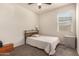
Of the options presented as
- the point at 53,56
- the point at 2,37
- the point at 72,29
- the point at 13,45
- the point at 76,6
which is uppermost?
the point at 76,6

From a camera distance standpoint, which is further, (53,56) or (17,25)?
(17,25)

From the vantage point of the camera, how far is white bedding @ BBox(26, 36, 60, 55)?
4.30 feet

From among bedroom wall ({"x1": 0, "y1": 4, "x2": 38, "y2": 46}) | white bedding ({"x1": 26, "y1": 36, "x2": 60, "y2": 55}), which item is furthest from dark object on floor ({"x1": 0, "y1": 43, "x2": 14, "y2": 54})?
white bedding ({"x1": 26, "y1": 36, "x2": 60, "y2": 55})

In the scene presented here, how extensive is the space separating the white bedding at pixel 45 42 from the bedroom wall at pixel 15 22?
0.53 feet

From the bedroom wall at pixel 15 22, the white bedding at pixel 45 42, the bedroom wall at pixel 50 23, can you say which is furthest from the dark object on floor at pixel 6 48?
the bedroom wall at pixel 50 23

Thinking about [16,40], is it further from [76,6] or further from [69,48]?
[76,6]

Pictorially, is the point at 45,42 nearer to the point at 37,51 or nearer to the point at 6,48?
the point at 37,51

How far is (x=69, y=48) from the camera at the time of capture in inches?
51.6

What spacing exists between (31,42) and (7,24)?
0.45 m

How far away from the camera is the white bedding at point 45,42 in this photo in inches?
51.6

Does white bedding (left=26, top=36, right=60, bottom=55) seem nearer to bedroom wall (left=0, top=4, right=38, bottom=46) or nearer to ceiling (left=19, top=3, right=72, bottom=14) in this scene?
bedroom wall (left=0, top=4, right=38, bottom=46)

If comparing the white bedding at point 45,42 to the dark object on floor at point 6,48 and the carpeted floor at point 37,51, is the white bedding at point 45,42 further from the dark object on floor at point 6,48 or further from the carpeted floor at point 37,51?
the dark object on floor at point 6,48

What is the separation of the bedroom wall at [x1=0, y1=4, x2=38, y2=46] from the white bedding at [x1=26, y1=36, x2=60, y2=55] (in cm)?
16

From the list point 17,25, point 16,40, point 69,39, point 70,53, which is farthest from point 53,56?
point 17,25
